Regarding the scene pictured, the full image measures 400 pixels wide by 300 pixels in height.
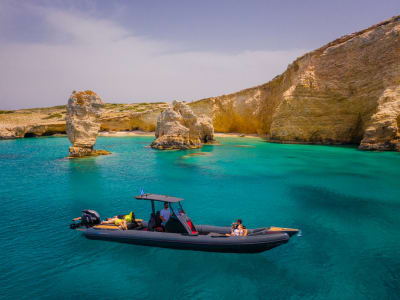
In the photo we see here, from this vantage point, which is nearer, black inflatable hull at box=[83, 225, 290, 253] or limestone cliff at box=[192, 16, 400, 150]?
black inflatable hull at box=[83, 225, 290, 253]

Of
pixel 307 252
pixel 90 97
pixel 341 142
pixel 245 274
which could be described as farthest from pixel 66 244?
pixel 341 142

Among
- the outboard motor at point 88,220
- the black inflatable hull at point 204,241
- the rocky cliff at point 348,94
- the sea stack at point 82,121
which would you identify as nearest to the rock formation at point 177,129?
the sea stack at point 82,121

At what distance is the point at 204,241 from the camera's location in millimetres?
9141

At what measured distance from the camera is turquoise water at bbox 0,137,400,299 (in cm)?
766

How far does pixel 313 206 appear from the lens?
14.5m

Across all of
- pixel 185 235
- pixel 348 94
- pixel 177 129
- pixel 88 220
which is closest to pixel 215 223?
pixel 185 235

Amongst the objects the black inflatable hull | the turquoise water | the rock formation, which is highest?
the rock formation

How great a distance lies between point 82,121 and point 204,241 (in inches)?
1026

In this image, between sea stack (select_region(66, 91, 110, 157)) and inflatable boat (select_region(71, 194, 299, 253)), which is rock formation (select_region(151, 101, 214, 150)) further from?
inflatable boat (select_region(71, 194, 299, 253))

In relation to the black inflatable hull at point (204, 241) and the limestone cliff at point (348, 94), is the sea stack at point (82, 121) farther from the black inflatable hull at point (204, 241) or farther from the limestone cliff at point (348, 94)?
the limestone cliff at point (348, 94)

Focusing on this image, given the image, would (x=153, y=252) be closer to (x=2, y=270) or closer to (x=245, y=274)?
(x=245, y=274)

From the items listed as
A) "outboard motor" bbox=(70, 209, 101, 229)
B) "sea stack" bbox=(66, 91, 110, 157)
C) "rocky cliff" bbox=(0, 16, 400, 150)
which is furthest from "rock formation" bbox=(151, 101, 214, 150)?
"outboard motor" bbox=(70, 209, 101, 229)

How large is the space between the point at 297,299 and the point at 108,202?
36.2ft

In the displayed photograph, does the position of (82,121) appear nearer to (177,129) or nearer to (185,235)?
(177,129)
